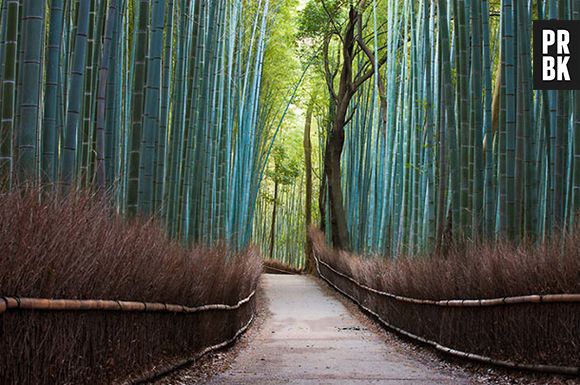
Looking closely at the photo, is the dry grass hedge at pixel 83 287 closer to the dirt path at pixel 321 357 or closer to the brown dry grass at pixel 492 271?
the dirt path at pixel 321 357

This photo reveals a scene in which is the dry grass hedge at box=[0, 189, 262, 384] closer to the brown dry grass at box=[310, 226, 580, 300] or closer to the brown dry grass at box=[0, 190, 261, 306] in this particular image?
the brown dry grass at box=[0, 190, 261, 306]

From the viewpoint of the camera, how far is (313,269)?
21344 mm

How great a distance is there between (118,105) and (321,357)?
8.02ft

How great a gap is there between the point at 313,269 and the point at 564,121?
1606 centimetres

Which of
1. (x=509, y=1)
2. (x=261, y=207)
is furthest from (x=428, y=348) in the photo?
(x=261, y=207)

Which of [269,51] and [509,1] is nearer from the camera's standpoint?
[509,1]

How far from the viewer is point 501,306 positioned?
192 inches

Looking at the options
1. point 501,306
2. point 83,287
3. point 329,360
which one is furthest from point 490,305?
point 83,287

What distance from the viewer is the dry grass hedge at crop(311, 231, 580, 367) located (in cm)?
414

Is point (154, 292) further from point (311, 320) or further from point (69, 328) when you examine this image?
point (311, 320)

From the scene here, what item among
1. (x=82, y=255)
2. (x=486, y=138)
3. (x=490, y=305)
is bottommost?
(x=490, y=305)

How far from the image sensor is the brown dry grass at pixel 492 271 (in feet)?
13.8

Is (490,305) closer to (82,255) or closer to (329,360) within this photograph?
(329,360)

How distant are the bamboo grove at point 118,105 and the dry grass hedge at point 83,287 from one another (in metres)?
0.32
